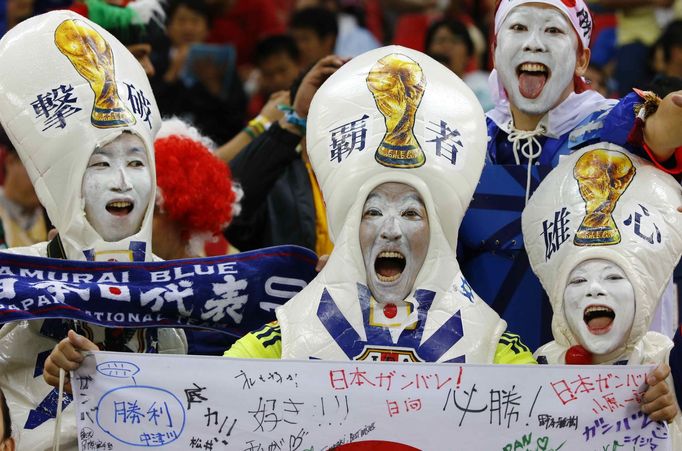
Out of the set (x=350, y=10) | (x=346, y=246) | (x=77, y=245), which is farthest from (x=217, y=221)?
(x=350, y=10)

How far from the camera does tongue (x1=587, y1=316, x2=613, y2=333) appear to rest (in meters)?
4.04

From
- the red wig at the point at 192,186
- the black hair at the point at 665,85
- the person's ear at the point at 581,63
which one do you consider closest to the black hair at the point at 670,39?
the black hair at the point at 665,85

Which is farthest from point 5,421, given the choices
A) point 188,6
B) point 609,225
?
point 188,6

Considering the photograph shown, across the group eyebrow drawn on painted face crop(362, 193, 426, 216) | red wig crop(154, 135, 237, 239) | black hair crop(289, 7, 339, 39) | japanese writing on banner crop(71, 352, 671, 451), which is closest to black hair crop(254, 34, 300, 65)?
black hair crop(289, 7, 339, 39)

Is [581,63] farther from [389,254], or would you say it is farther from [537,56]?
[389,254]

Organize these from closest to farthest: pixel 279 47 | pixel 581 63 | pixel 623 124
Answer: pixel 623 124, pixel 581 63, pixel 279 47

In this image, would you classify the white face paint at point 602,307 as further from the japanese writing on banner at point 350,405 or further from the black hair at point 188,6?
the black hair at point 188,6

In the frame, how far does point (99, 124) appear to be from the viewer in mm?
4316

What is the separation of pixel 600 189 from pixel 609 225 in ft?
0.46

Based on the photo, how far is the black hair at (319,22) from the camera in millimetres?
8008

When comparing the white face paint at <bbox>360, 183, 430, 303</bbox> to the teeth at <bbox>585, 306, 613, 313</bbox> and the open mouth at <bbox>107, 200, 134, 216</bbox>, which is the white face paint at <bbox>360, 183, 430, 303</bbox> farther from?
the open mouth at <bbox>107, 200, 134, 216</bbox>

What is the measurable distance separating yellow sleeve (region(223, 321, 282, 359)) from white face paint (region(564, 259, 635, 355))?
2.70 feet

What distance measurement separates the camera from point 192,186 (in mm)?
5129

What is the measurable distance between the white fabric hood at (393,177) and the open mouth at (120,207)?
0.58 meters
